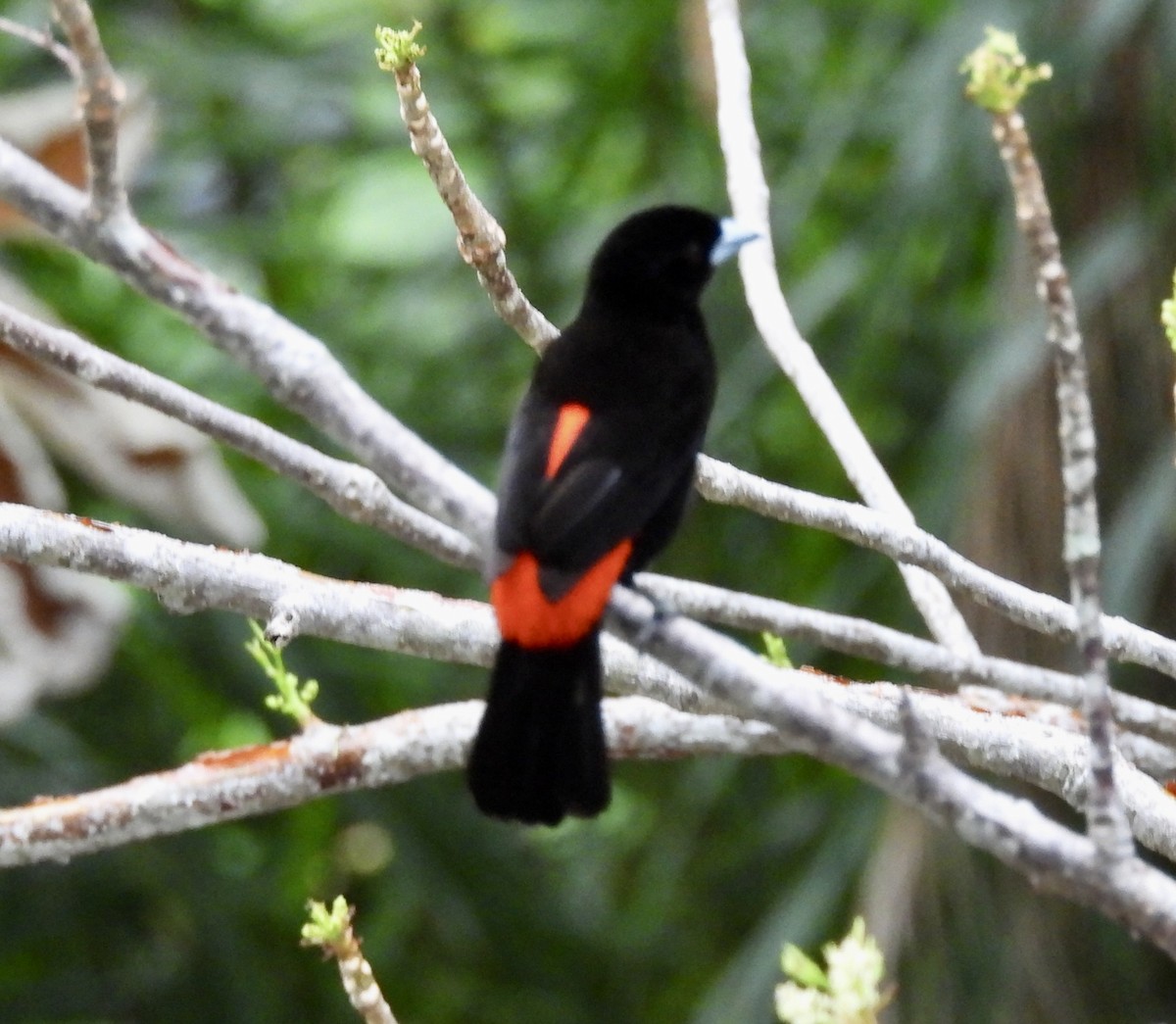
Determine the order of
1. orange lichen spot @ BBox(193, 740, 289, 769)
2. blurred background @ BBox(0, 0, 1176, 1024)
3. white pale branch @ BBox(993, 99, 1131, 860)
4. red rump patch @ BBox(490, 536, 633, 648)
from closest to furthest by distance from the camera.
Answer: white pale branch @ BBox(993, 99, 1131, 860)
red rump patch @ BBox(490, 536, 633, 648)
orange lichen spot @ BBox(193, 740, 289, 769)
blurred background @ BBox(0, 0, 1176, 1024)

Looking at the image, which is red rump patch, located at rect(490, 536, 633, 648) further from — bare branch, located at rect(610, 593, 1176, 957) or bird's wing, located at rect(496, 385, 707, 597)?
bare branch, located at rect(610, 593, 1176, 957)

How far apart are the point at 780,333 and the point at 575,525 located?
2.18 ft

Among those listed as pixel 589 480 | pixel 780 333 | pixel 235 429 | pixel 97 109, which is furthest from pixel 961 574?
pixel 97 109

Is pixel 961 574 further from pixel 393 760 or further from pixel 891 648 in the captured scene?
pixel 393 760

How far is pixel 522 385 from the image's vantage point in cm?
484

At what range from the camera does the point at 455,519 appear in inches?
55.4

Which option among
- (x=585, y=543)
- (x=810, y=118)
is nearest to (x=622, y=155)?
(x=810, y=118)

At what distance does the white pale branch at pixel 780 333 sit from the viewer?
8.02ft

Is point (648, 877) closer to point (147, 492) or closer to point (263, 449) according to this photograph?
point (147, 492)

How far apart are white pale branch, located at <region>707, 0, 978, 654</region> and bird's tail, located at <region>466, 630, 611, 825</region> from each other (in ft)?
1.97

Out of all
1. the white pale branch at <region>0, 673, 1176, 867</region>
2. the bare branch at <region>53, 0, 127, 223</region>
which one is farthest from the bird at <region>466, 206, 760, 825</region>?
the bare branch at <region>53, 0, 127, 223</region>

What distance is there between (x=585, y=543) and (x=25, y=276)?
2.79 metres

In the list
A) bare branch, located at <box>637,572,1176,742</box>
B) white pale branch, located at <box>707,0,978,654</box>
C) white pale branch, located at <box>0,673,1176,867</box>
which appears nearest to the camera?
bare branch, located at <box>637,572,1176,742</box>

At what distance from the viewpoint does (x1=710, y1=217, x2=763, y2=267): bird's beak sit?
8.31ft
